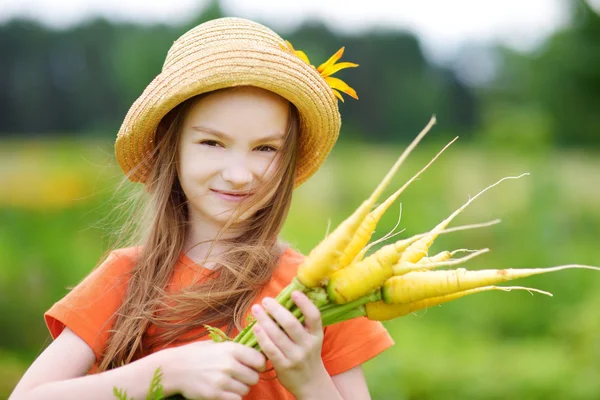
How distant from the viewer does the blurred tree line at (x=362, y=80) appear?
17.6 metres

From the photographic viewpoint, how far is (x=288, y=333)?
1.54 meters

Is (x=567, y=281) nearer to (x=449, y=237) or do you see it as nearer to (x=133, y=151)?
(x=449, y=237)

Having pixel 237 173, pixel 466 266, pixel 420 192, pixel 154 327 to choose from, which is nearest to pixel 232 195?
pixel 237 173

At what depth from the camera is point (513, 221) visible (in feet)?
27.0

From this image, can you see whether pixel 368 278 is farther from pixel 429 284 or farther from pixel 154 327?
pixel 154 327

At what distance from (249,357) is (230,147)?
1.96ft

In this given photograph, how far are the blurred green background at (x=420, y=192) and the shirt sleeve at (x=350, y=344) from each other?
0.58 ft

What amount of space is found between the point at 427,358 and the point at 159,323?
4.21 meters

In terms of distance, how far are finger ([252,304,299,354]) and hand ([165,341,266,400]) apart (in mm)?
56

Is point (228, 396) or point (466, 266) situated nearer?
point (228, 396)

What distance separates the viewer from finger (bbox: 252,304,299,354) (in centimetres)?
152

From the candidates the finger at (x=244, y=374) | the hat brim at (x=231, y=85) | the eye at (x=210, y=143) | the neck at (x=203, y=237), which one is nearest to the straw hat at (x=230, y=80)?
the hat brim at (x=231, y=85)

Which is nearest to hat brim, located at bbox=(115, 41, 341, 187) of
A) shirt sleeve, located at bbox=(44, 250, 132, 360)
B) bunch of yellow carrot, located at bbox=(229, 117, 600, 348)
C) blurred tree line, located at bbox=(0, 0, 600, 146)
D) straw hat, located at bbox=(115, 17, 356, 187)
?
straw hat, located at bbox=(115, 17, 356, 187)

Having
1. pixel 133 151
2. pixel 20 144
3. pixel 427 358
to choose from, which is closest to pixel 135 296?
pixel 133 151
